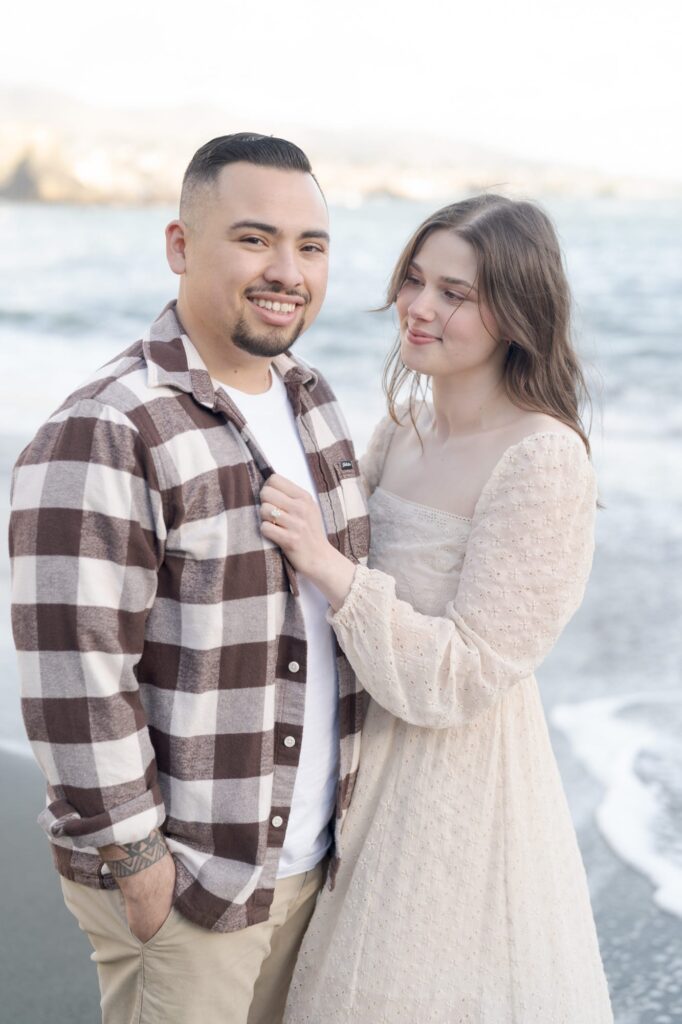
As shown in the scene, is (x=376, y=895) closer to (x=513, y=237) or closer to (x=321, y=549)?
(x=321, y=549)

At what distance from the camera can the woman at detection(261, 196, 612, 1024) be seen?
198 cm

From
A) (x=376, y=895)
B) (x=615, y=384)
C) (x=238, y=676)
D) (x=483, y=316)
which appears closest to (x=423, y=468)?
(x=483, y=316)

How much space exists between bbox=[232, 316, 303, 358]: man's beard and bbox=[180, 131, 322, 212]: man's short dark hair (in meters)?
0.26

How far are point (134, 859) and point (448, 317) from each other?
4.06ft

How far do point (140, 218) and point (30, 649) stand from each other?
1271 inches

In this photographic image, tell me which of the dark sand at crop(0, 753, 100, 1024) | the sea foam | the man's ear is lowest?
the dark sand at crop(0, 753, 100, 1024)

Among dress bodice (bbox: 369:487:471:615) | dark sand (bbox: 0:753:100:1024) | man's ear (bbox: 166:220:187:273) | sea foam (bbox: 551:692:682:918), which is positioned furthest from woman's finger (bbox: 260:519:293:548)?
sea foam (bbox: 551:692:682:918)

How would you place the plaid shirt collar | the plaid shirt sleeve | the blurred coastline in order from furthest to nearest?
the blurred coastline → the plaid shirt collar → the plaid shirt sleeve

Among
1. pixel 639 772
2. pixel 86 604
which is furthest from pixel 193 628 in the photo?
pixel 639 772

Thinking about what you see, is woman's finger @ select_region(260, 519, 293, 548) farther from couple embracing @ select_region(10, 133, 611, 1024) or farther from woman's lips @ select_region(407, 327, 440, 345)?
woman's lips @ select_region(407, 327, 440, 345)

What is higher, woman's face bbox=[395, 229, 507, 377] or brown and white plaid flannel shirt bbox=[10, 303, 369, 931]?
woman's face bbox=[395, 229, 507, 377]

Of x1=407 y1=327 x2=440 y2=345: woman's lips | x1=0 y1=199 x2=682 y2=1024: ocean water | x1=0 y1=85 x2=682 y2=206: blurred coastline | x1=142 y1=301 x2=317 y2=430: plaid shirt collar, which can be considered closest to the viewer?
x1=142 y1=301 x2=317 y2=430: plaid shirt collar

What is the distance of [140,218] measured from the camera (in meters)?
32.1

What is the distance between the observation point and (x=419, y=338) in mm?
2285
